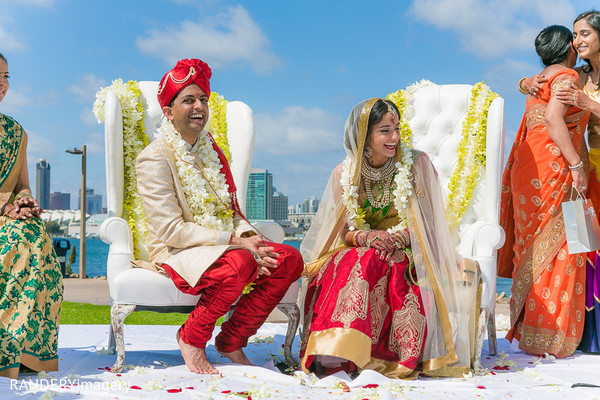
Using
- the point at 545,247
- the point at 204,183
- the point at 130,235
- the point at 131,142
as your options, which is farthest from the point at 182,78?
the point at 545,247

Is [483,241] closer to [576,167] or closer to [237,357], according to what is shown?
[576,167]

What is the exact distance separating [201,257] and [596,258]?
3.38 metres

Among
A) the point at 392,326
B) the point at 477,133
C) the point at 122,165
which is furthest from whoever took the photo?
the point at 477,133

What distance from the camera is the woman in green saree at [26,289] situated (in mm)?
3707

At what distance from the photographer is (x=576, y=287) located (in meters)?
4.94

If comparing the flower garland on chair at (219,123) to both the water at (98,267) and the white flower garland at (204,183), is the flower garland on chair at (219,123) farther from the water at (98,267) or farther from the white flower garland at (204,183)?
the water at (98,267)

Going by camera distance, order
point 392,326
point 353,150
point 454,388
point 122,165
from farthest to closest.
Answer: point 122,165
point 353,150
point 392,326
point 454,388

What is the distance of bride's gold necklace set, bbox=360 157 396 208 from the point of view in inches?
173

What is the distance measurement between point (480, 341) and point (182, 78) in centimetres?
281

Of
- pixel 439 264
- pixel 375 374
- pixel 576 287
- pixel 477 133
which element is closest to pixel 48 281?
pixel 375 374

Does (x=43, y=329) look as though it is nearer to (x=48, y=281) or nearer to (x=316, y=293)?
(x=48, y=281)

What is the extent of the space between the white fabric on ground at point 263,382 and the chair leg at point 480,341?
74 millimetres

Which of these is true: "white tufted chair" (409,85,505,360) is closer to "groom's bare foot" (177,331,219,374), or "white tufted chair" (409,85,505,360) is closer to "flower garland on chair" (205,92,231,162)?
"flower garland on chair" (205,92,231,162)

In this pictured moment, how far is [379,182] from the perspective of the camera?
174 inches
